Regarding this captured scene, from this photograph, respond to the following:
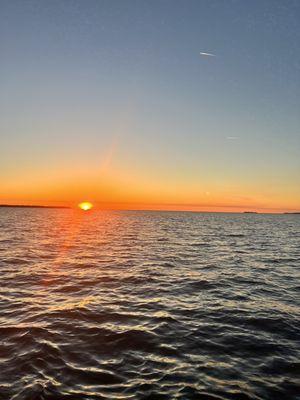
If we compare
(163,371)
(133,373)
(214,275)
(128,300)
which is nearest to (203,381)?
(163,371)

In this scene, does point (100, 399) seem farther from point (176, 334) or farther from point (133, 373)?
point (176, 334)

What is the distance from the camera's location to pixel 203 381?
8.86 meters

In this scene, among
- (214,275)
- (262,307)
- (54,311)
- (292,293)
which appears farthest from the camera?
(214,275)

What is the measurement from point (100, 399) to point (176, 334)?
4.86m

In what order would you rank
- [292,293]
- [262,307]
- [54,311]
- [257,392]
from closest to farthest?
[257,392] < [54,311] < [262,307] < [292,293]

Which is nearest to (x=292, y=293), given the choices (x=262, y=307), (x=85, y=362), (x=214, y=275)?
(x=262, y=307)

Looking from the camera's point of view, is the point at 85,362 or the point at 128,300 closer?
the point at 85,362

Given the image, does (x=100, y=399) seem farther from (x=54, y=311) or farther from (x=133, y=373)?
(x=54, y=311)

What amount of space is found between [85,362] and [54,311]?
522 centimetres

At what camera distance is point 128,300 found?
16312 millimetres

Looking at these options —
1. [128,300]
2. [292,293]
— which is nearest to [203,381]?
[128,300]

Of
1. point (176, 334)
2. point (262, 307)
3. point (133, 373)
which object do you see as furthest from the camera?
point (262, 307)

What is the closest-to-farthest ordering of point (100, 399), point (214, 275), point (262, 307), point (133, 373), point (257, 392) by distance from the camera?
point (100, 399)
point (257, 392)
point (133, 373)
point (262, 307)
point (214, 275)

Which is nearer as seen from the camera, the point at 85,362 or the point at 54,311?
the point at 85,362
